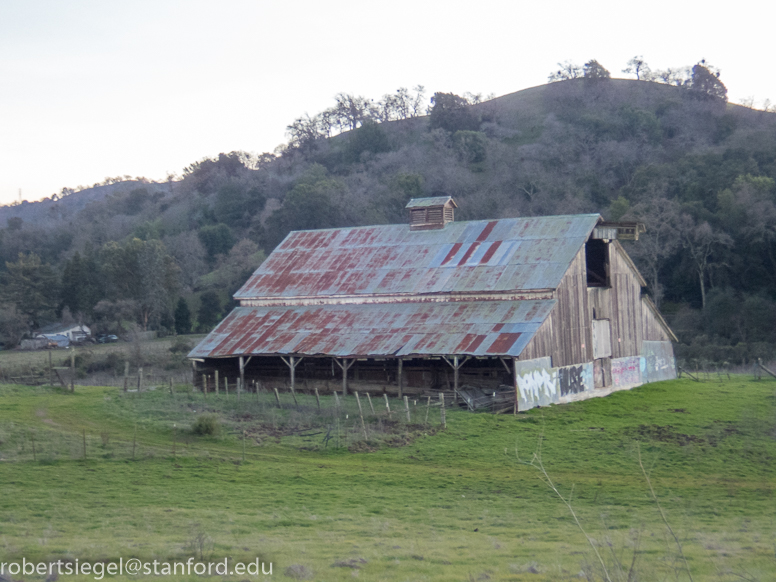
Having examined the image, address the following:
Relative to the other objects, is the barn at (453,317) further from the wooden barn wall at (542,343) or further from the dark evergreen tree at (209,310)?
the dark evergreen tree at (209,310)

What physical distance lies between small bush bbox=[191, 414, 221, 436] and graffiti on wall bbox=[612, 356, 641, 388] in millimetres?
21831

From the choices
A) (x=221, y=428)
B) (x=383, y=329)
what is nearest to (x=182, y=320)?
(x=383, y=329)

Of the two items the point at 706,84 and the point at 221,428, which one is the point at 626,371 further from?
the point at 706,84

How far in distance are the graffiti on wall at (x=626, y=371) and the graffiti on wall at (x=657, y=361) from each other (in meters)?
1.13

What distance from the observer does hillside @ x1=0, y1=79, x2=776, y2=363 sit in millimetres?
72062

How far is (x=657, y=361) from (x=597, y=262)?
8318 millimetres

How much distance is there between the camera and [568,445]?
92.0 ft

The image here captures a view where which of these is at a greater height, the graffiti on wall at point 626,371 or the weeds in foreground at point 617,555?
the weeds in foreground at point 617,555

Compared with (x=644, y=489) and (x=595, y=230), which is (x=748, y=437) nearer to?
(x=644, y=489)

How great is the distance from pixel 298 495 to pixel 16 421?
1642 cm

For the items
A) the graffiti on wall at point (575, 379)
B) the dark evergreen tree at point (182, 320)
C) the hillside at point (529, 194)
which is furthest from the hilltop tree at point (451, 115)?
the graffiti on wall at point (575, 379)

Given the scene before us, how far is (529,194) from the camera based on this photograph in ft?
323

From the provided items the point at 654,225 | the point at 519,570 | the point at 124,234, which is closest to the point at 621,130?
the point at 654,225

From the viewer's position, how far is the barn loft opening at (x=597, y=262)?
42656 millimetres
